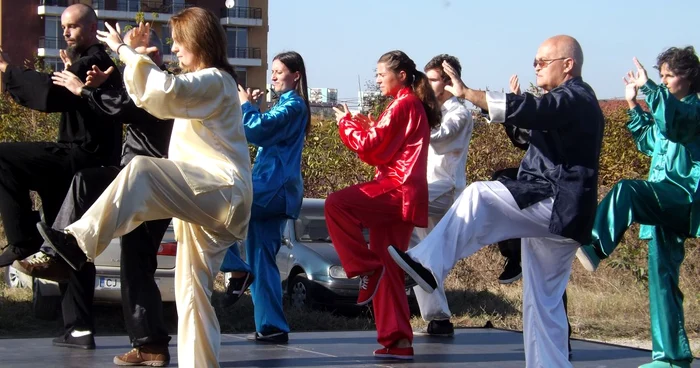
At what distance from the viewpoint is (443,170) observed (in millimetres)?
7668

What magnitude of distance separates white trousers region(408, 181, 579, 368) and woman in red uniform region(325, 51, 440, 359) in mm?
773

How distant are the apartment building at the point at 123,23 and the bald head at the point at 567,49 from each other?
141ft

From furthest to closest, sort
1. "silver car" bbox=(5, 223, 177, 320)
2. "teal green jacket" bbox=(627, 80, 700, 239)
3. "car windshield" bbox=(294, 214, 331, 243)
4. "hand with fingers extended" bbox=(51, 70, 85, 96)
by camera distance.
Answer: "car windshield" bbox=(294, 214, 331, 243), "silver car" bbox=(5, 223, 177, 320), "teal green jacket" bbox=(627, 80, 700, 239), "hand with fingers extended" bbox=(51, 70, 85, 96)

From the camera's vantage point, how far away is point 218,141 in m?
5.32

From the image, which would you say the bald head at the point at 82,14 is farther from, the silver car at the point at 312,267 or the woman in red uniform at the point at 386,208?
the silver car at the point at 312,267

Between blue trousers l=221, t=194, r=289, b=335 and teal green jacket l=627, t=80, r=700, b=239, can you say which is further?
blue trousers l=221, t=194, r=289, b=335

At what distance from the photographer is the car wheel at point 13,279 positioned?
12719mm

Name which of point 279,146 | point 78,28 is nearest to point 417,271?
point 279,146

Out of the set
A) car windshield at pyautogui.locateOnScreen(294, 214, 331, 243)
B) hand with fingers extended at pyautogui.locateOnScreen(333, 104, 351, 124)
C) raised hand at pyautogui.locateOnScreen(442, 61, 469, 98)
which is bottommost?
car windshield at pyautogui.locateOnScreen(294, 214, 331, 243)

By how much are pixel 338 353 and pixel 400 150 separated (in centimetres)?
137

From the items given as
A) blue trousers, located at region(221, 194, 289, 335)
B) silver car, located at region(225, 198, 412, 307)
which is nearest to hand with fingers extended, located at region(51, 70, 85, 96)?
blue trousers, located at region(221, 194, 289, 335)

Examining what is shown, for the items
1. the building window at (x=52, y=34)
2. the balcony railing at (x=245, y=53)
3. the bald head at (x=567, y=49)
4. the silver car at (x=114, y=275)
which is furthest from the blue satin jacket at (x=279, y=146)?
the balcony railing at (x=245, y=53)

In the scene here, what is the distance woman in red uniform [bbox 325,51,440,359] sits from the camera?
6500 mm

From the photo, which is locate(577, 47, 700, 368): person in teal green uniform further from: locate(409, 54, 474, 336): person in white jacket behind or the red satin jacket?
locate(409, 54, 474, 336): person in white jacket behind
